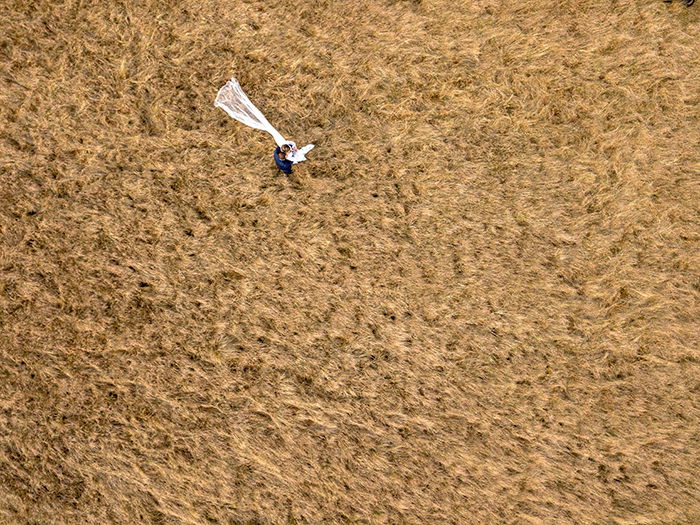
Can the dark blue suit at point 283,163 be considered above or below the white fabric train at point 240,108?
below

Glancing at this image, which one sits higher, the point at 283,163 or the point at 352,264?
the point at 283,163

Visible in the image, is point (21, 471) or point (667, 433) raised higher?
point (667, 433)

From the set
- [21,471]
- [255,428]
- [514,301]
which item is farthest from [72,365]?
[514,301]

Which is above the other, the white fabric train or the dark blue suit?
the white fabric train

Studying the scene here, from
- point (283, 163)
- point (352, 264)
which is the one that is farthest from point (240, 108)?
point (352, 264)

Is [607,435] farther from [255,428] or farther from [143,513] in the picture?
[143,513]

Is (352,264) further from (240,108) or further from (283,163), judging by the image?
(240,108)

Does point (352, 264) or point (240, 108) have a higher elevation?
point (240, 108)

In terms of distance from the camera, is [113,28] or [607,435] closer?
[607,435]
